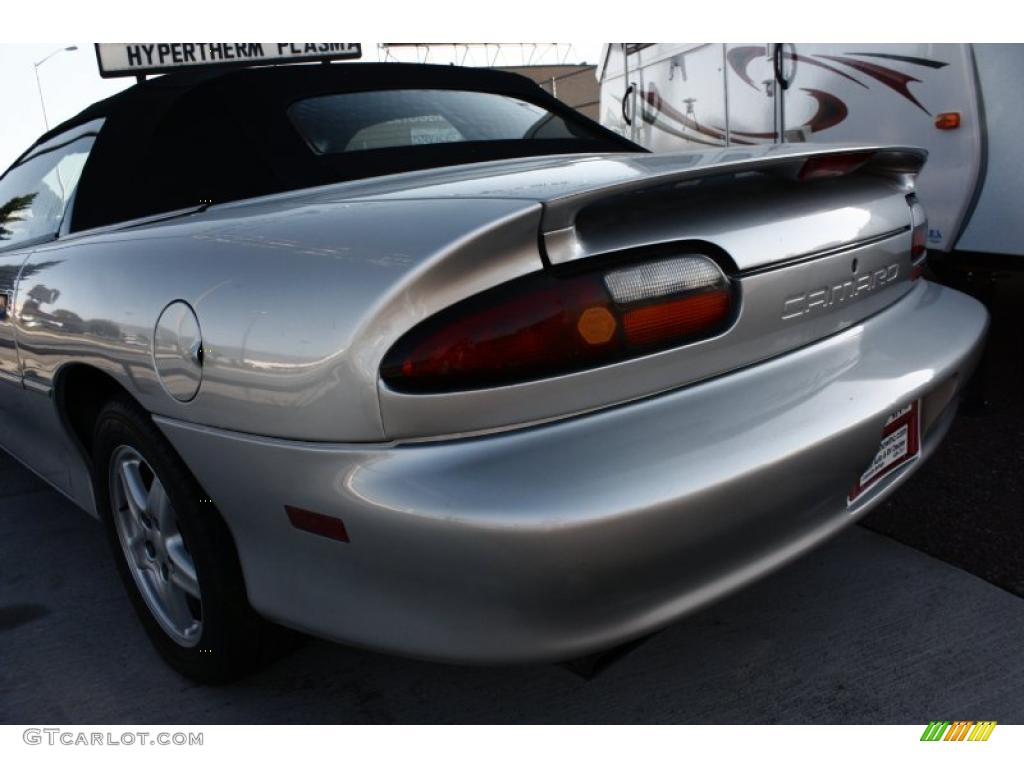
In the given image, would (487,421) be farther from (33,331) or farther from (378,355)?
(33,331)

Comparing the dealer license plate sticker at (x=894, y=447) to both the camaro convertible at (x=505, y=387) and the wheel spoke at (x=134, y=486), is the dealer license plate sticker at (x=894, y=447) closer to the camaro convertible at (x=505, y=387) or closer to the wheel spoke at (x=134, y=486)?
the camaro convertible at (x=505, y=387)

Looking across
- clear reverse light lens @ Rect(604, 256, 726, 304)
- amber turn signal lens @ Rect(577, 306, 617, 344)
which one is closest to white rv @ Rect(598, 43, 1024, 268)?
clear reverse light lens @ Rect(604, 256, 726, 304)

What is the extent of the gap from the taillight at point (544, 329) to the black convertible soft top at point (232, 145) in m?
0.97

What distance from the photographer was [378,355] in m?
1.40

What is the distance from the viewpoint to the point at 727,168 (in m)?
1.66

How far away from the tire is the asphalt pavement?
0.40 ft

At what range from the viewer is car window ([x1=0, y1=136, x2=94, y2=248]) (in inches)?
111

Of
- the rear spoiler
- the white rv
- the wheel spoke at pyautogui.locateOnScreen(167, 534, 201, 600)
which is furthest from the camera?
the white rv

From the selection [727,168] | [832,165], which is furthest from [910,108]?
[727,168]

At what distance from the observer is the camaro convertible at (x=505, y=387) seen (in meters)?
1.39

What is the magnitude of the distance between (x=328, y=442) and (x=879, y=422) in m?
1.03

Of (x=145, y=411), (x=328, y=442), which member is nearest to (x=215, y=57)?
(x=145, y=411)

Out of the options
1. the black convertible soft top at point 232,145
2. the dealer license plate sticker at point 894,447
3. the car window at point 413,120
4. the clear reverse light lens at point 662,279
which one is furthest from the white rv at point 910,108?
the clear reverse light lens at point 662,279

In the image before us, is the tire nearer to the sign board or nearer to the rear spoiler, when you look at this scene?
the rear spoiler
